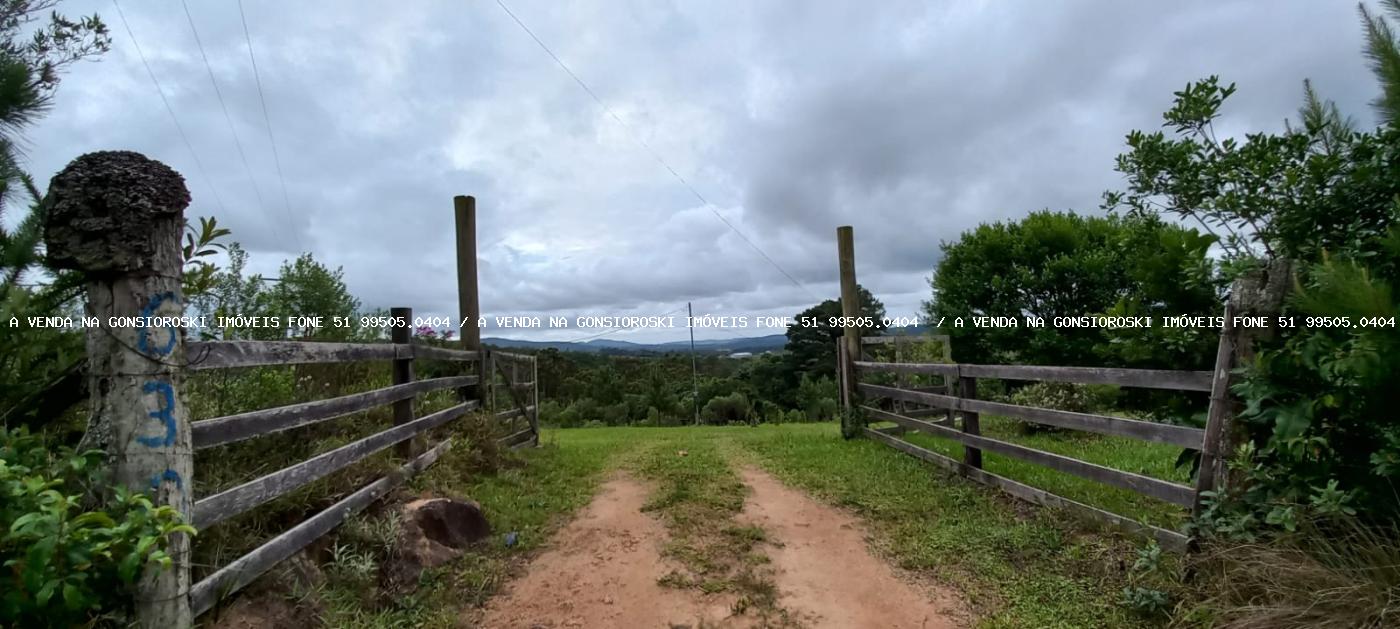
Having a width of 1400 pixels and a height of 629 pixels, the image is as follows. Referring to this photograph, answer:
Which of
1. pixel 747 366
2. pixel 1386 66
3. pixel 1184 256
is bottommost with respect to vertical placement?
pixel 747 366

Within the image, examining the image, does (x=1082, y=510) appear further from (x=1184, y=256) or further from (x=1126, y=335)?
(x=1184, y=256)

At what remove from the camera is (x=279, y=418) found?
3.24 metres

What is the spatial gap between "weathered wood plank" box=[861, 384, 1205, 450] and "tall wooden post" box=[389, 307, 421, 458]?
15.5ft

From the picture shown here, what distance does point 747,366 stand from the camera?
96.7ft

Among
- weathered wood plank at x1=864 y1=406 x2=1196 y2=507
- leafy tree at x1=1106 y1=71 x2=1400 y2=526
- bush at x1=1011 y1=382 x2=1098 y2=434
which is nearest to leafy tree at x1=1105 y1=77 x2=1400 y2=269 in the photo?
leafy tree at x1=1106 y1=71 x2=1400 y2=526

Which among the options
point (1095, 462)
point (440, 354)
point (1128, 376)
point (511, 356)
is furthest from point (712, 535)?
point (511, 356)

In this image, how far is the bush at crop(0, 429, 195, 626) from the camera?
5.88 ft

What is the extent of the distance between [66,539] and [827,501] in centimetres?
474

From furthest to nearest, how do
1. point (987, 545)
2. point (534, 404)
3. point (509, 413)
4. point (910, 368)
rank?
point (534, 404), point (509, 413), point (910, 368), point (987, 545)

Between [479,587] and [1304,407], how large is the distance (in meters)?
4.06

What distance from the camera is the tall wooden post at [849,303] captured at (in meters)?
8.80

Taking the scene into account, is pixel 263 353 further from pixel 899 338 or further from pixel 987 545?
pixel 899 338

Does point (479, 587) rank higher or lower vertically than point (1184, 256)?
lower

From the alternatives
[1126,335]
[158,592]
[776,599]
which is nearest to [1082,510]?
[1126,335]
